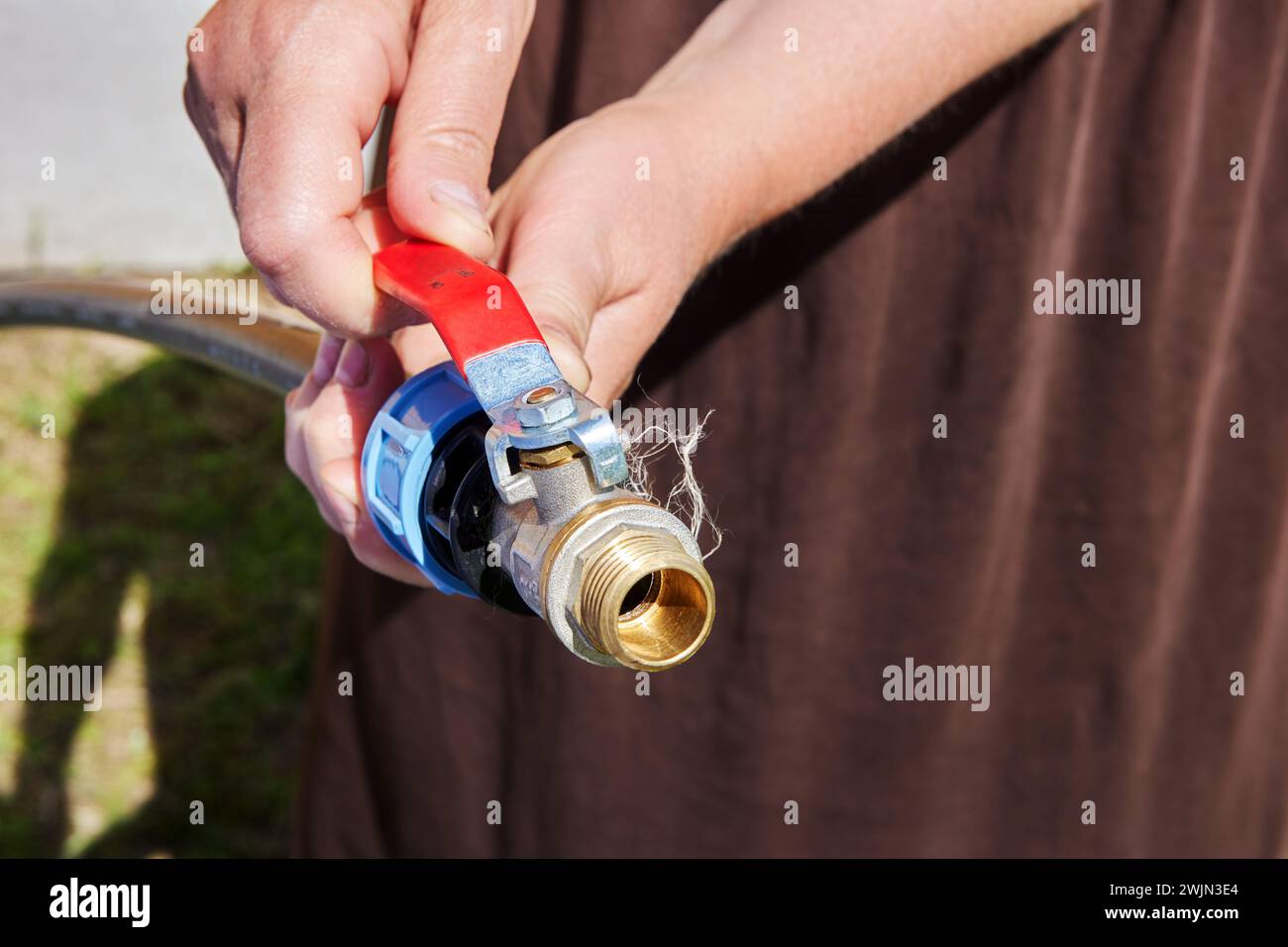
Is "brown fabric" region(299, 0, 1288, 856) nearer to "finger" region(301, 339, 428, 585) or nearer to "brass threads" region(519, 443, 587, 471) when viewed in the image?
"finger" region(301, 339, 428, 585)

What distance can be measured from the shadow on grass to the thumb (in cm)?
159

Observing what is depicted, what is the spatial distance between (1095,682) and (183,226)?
278 centimetres

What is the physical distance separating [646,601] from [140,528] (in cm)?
223

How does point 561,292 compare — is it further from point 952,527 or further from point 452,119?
point 952,527

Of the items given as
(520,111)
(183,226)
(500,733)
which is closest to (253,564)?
(183,226)

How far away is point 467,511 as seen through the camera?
55 centimetres

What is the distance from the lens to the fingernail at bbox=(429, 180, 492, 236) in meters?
0.64

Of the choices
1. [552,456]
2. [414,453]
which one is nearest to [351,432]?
→ [414,453]

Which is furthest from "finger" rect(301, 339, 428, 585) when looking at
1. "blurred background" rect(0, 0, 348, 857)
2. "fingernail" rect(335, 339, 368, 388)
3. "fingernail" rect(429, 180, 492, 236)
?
"blurred background" rect(0, 0, 348, 857)

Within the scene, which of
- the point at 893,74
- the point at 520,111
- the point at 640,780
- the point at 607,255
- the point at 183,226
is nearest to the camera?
the point at 607,255

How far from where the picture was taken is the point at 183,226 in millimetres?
3172

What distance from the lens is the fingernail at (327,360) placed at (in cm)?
73

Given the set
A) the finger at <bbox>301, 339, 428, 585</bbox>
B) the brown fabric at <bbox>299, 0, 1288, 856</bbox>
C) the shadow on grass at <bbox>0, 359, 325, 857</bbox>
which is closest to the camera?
the finger at <bbox>301, 339, 428, 585</bbox>
